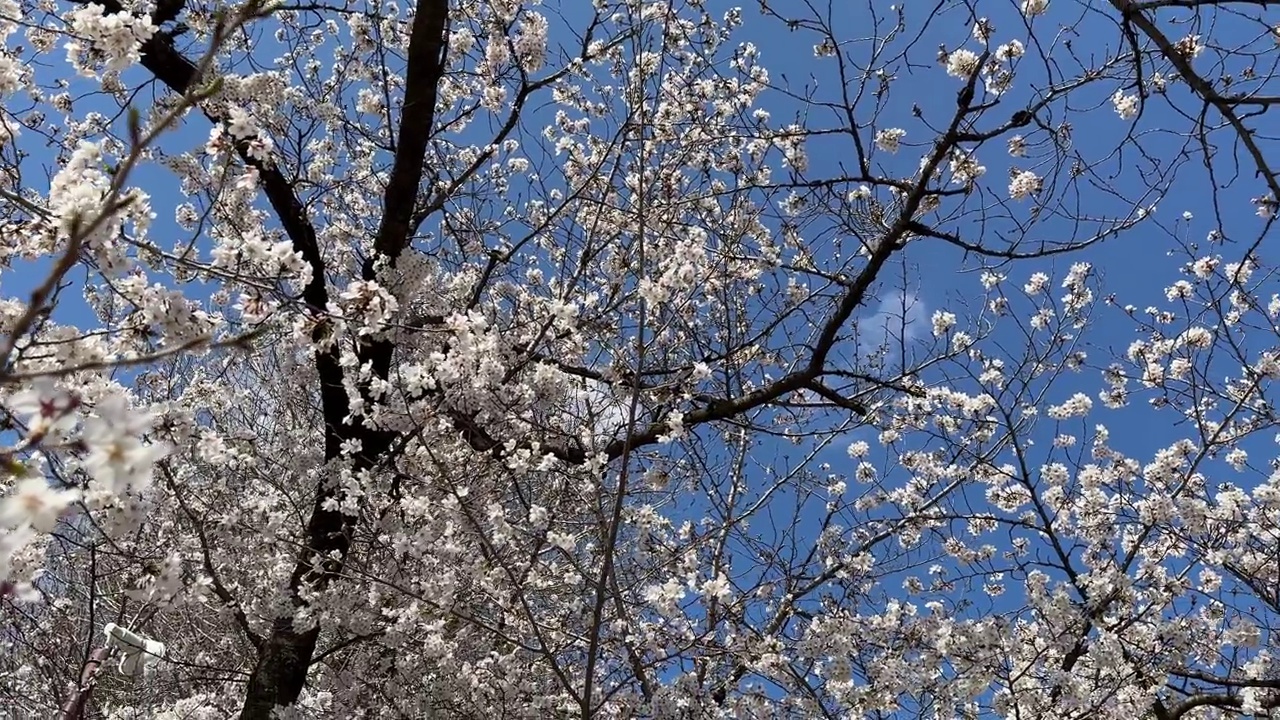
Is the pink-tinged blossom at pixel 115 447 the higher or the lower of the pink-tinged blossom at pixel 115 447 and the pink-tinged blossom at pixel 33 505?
the higher

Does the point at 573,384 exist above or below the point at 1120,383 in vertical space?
below

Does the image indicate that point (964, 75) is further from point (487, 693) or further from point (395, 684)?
point (395, 684)

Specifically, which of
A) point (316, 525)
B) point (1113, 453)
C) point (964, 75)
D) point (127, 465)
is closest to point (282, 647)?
point (316, 525)

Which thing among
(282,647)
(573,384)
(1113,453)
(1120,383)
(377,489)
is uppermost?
(1120,383)

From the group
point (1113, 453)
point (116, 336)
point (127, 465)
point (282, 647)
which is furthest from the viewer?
point (1113, 453)

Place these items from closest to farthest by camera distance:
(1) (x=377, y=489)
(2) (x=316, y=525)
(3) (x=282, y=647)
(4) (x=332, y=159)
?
(1) (x=377, y=489) → (3) (x=282, y=647) → (2) (x=316, y=525) → (4) (x=332, y=159)

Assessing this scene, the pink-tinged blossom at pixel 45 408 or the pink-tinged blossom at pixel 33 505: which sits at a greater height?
the pink-tinged blossom at pixel 45 408

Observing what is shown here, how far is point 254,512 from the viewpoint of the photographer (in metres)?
4.72

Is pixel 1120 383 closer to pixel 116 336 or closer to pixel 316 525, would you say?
pixel 316 525

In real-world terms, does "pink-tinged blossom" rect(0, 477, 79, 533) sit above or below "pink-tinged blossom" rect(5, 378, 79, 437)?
below

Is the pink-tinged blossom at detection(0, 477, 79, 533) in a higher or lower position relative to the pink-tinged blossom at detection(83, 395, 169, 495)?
lower

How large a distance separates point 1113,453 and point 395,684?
5523mm

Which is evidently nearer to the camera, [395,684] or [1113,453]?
[395,684]

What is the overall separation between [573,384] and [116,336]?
247 cm
